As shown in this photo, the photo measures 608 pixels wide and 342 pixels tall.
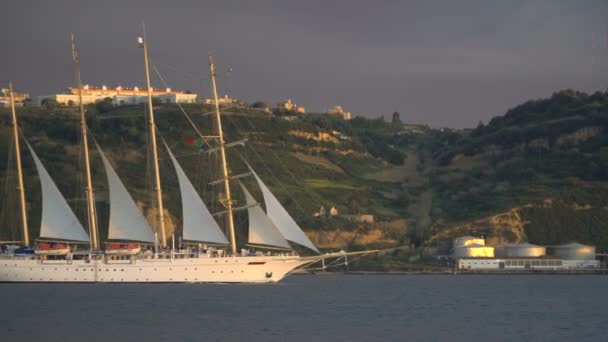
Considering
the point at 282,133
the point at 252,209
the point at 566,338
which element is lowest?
→ the point at 566,338

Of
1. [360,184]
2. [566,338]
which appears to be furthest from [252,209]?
[360,184]

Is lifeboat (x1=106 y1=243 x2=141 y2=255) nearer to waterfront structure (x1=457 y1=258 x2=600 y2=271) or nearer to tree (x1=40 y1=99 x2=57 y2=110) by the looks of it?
waterfront structure (x1=457 y1=258 x2=600 y2=271)

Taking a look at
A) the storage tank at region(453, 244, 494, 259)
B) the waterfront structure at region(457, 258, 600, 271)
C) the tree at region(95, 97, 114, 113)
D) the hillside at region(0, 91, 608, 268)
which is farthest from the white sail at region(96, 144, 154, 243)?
the tree at region(95, 97, 114, 113)

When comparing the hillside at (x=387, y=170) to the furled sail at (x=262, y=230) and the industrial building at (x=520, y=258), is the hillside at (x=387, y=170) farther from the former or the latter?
the furled sail at (x=262, y=230)

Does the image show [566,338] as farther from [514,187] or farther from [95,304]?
[514,187]

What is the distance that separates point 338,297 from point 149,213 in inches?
1473

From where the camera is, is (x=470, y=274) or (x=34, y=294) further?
(x=470, y=274)

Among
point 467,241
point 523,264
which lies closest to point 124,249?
point 467,241

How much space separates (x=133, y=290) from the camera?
7106 cm

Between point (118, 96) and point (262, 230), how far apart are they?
88.4m

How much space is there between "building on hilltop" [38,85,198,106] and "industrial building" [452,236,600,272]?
5311 cm

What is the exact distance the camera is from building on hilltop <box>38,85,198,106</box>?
151125 millimetres

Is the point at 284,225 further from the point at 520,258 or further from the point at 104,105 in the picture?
the point at 104,105

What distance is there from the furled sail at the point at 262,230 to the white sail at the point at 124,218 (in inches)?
253
